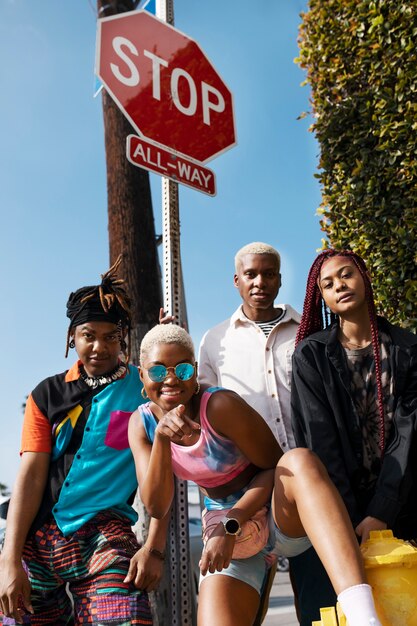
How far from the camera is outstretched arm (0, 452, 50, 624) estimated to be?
7.96 ft

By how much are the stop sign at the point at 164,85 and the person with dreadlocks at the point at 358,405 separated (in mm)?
1015

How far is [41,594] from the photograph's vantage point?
2.49 m

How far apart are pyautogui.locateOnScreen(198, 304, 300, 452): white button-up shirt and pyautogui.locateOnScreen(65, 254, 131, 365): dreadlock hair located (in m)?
0.52

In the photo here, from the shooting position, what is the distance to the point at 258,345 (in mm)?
3137

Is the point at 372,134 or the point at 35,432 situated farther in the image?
the point at 372,134

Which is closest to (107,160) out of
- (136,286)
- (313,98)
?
(136,286)

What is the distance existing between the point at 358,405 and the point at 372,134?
9.28ft

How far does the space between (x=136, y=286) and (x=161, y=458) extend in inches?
112

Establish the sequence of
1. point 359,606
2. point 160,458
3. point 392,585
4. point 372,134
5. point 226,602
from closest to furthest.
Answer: point 359,606
point 392,585
point 226,602
point 160,458
point 372,134

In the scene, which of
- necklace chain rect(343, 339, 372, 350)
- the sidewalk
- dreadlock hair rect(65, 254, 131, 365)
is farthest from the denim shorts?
the sidewalk

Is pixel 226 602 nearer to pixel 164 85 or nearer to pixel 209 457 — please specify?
pixel 209 457

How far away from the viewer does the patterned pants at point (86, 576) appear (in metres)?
2.31

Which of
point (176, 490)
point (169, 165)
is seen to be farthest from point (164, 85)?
point (176, 490)

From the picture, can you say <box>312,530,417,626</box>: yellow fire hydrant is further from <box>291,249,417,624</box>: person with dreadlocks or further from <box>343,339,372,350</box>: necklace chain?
<box>343,339,372,350</box>: necklace chain
